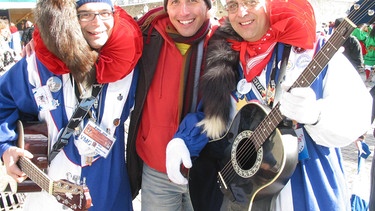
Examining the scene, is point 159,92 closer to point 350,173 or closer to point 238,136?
point 238,136

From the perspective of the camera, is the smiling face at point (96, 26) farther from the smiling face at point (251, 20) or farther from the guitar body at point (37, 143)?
the smiling face at point (251, 20)

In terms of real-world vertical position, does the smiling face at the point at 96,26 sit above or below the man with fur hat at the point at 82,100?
above

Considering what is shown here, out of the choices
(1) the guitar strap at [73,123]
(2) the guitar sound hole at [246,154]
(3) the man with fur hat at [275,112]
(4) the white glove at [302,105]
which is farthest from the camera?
(1) the guitar strap at [73,123]

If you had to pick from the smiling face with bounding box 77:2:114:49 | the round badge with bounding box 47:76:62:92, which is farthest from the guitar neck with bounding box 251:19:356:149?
the round badge with bounding box 47:76:62:92

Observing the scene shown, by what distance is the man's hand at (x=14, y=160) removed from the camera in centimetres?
199

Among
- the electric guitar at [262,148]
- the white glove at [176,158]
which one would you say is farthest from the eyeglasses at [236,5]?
the white glove at [176,158]

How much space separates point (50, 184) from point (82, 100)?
49 centimetres

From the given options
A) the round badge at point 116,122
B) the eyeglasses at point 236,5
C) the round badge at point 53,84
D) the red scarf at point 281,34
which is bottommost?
the round badge at point 116,122

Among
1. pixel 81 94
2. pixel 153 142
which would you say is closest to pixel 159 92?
pixel 153 142

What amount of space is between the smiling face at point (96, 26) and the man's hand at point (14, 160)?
2.35 ft

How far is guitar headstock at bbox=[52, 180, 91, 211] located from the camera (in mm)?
1797

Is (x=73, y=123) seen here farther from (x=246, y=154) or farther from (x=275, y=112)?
(x=275, y=112)

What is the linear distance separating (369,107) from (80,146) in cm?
151

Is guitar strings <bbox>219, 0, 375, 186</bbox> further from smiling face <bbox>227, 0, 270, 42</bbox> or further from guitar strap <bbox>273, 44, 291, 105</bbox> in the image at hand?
smiling face <bbox>227, 0, 270, 42</bbox>
